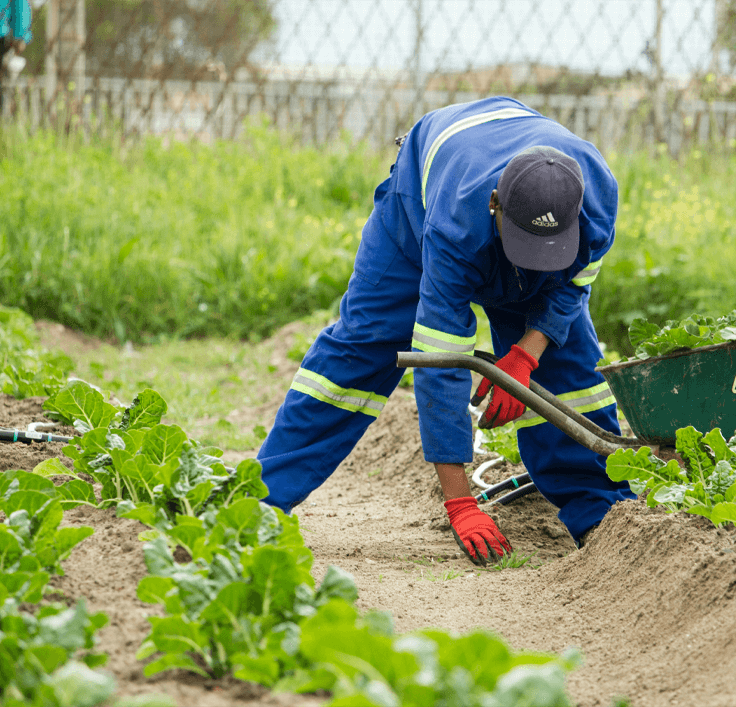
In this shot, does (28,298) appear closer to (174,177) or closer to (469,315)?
(174,177)

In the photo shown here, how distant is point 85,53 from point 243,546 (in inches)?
310

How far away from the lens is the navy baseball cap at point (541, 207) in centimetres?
229

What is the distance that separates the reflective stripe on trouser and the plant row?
1290 millimetres

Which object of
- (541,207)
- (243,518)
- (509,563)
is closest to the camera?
(243,518)

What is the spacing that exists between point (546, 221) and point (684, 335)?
1.87 ft

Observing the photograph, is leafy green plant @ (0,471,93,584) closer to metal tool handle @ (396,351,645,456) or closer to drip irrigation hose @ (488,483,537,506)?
metal tool handle @ (396,351,645,456)

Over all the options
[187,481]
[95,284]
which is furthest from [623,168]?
[187,481]

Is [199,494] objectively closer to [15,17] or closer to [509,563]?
[509,563]

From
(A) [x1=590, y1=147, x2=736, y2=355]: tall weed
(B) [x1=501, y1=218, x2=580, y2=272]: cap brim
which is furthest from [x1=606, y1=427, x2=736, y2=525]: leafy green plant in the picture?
(A) [x1=590, y1=147, x2=736, y2=355]: tall weed

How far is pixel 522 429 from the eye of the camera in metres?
3.08

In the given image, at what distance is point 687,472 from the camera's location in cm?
235

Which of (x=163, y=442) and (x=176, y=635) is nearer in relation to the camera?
(x=176, y=635)

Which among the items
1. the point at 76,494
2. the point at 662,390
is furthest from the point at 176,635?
the point at 662,390

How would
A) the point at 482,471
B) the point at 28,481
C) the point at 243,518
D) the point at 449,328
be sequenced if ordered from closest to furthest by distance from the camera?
the point at 243,518 → the point at 28,481 → the point at 449,328 → the point at 482,471
